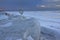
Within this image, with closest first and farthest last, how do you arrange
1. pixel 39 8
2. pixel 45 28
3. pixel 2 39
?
1. pixel 2 39
2. pixel 45 28
3. pixel 39 8

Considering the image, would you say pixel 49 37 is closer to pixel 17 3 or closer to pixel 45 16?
pixel 45 16

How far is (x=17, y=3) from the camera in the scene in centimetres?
131

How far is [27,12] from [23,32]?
25 cm

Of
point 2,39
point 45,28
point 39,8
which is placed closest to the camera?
point 2,39

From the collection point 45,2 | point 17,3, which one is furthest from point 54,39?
point 17,3

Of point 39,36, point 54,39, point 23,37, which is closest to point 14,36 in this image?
point 23,37

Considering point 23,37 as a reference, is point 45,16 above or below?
above

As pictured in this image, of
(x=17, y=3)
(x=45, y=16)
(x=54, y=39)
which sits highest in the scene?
(x=17, y=3)

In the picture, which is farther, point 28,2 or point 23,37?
point 28,2

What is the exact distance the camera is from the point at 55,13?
134cm

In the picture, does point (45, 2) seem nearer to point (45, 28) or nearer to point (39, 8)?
point (39, 8)

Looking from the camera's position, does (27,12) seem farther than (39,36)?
Yes

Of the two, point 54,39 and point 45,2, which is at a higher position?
point 45,2

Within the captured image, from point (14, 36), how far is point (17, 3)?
14.2 inches
